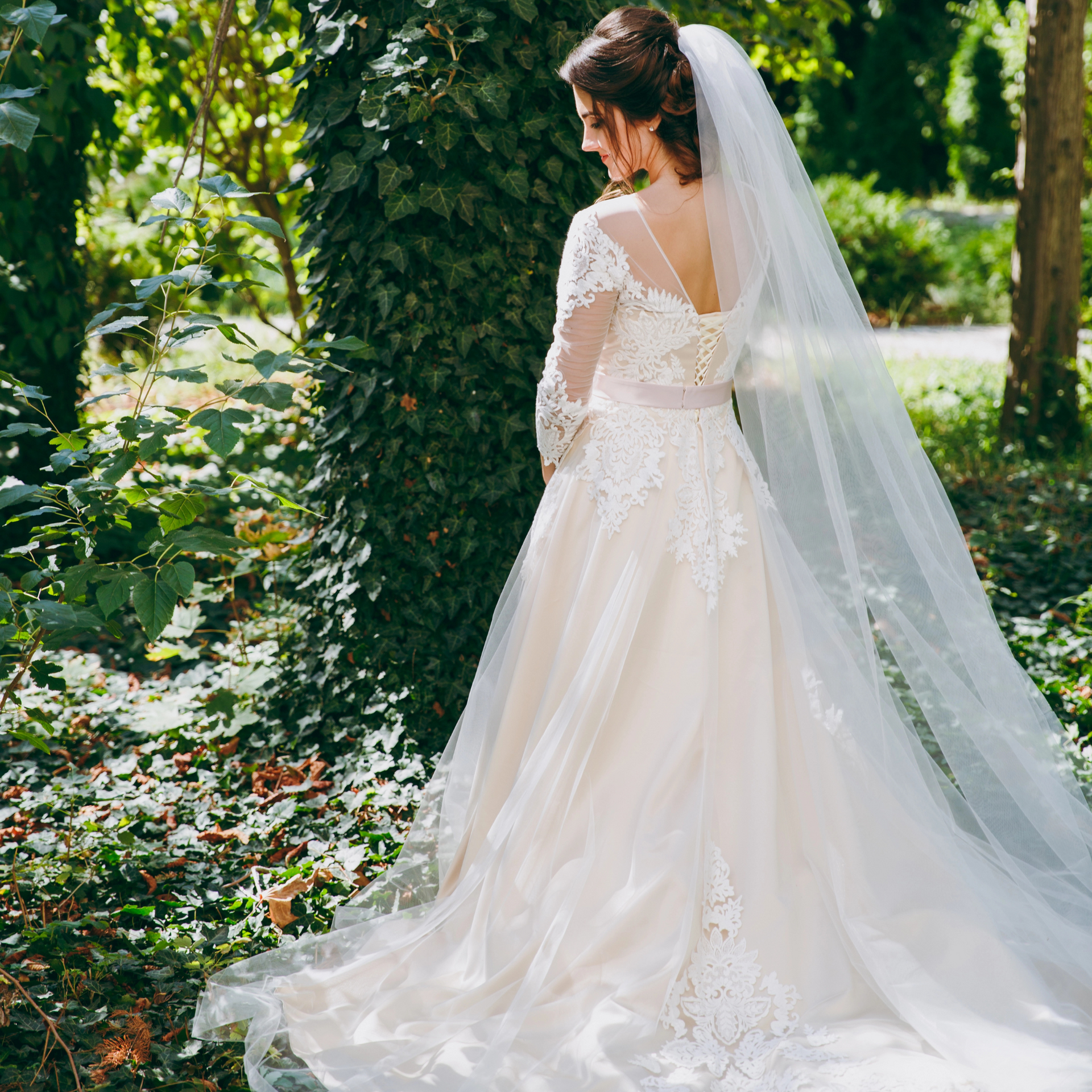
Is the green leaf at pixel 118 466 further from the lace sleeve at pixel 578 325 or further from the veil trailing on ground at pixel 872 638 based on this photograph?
the veil trailing on ground at pixel 872 638

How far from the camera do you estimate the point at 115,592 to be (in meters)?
2.11

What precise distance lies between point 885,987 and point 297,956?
1.29m

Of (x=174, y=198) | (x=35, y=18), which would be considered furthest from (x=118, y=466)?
(x=35, y=18)

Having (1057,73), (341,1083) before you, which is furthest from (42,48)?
(1057,73)

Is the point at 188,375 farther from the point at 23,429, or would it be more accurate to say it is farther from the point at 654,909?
the point at 654,909

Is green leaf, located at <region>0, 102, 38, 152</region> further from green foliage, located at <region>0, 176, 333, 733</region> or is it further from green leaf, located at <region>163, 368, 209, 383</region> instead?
green leaf, located at <region>163, 368, 209, 383</region>

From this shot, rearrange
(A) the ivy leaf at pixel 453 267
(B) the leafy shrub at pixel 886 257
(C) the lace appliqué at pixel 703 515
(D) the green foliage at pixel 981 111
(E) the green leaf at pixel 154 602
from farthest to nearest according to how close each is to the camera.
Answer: (D) the green foliage at pixel 981 111, (B) the leafy shrub at pixel 886 257, (A) the ivy leaf at pixel 453 267, (C) the lace appliqué at pixel 703 515, (E) the green leaf at pixel 154 602

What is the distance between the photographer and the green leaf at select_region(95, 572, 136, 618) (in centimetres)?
207

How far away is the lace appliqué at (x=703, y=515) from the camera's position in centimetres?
231

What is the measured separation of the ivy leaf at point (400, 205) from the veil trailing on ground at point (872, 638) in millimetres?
963

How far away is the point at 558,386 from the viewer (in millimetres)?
2391

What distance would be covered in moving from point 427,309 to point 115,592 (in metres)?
1.35

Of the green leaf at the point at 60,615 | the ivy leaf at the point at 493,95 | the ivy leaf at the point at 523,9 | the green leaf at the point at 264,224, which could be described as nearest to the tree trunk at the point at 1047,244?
the ivy leaf at the point at 523,9

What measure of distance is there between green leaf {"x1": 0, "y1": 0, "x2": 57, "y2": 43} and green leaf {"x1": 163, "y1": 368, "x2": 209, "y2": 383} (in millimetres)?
705
